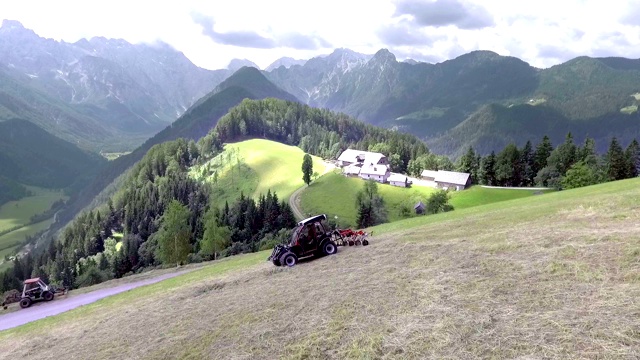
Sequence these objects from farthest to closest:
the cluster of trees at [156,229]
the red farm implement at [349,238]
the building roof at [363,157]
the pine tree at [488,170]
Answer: the building roof at [363,157] → the pine tree at [488,170] → the cluster of trees at [156,229] → the red farm implement at [349,238]

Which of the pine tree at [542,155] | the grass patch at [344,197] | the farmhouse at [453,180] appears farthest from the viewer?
the farmhouse at [453,180]

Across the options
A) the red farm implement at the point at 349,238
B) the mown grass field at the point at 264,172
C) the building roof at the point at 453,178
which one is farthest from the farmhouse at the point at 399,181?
the red farm implement at the point at 349,238

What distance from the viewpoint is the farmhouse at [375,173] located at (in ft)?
432

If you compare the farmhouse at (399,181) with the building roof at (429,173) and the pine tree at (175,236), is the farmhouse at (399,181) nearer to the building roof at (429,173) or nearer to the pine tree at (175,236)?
the building roof at (429,173)

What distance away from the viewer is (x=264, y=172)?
160m

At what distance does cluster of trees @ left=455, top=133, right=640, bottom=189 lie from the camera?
8826 centimetres

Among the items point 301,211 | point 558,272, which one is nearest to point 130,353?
point 558,272

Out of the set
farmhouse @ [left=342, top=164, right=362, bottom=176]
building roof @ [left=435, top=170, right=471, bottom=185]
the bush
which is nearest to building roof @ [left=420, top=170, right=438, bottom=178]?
building roof @ [left=435, top=170, right=471, bottom=185]

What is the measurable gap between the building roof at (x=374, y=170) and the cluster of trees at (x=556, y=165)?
25929mm

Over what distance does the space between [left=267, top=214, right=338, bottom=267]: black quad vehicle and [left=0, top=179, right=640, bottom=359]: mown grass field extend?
0.95 meters

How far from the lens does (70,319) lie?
2628 centimetres

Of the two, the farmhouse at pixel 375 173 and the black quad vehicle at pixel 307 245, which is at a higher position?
the farmhouse at pixel 375 173

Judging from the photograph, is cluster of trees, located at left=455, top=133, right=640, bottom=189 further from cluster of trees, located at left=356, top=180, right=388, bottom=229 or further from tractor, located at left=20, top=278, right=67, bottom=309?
tractor, located at left=20, top=278, right=67, bottom=309

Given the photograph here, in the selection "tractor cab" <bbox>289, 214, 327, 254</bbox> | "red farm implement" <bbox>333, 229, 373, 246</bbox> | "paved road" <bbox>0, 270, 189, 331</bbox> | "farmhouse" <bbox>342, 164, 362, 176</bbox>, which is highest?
"farmhouse" <bbox>342, 164, 362, 176</bbox>
